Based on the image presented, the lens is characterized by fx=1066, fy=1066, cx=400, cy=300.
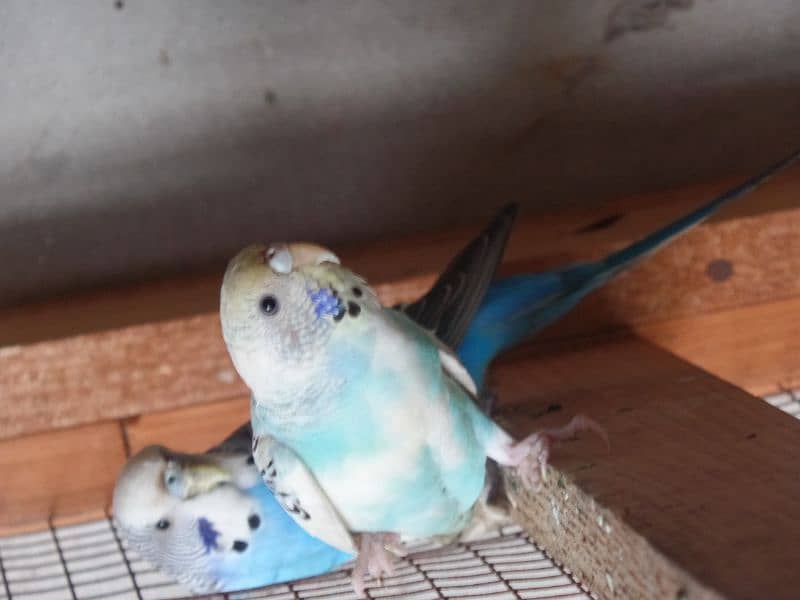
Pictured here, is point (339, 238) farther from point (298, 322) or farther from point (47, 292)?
point (298, 322)

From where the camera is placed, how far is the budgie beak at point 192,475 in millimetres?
649

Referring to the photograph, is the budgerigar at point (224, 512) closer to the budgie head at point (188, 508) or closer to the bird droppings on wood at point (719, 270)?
the budgie head at point (188, 508)

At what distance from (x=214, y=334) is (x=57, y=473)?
0.16 meters

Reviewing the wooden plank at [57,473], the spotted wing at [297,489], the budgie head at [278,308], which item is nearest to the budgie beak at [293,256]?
the budgie head at [278,308]

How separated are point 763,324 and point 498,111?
293 mm

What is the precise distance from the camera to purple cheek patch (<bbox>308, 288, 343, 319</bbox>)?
53 cm

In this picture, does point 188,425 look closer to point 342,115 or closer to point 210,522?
point 210,522

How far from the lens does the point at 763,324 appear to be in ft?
2.69

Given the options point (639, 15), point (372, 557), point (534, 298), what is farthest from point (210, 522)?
point (639, 15)

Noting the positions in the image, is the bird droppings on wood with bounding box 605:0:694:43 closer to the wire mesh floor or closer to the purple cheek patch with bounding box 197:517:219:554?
the wire mesh floor

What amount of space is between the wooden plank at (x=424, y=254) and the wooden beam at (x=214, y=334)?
0.04 ft

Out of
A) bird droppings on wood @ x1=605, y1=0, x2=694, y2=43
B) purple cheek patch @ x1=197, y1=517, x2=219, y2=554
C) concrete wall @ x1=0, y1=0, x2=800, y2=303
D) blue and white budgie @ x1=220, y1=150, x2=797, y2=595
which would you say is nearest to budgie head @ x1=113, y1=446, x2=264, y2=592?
purple cheek patch @ x1=197, y1=517, x2=219, y2=554

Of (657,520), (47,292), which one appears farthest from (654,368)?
(47,292)

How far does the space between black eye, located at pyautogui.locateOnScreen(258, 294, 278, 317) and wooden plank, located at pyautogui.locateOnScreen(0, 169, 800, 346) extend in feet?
0.85
